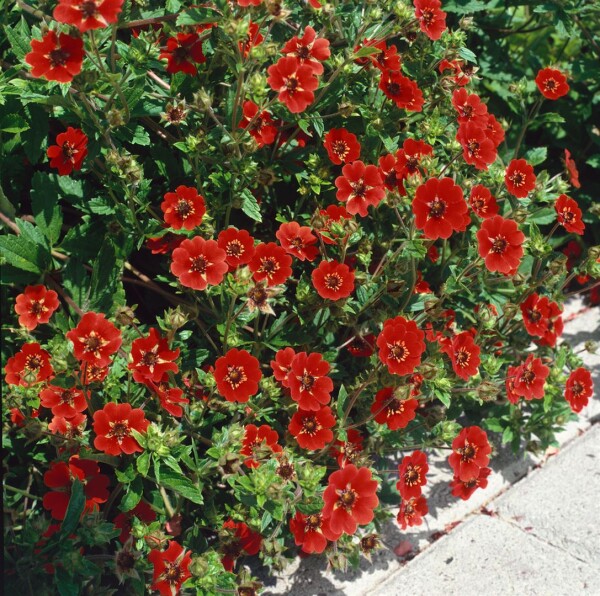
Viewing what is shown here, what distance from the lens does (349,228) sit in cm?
214

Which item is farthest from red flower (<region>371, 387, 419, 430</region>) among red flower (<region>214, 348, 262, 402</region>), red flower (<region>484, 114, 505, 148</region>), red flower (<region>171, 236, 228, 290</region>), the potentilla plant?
red flower (<region>484, 114, 505, 148</region>)

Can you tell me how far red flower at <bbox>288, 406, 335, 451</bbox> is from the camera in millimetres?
2098

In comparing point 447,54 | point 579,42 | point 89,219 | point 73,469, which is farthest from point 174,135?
point 579,42

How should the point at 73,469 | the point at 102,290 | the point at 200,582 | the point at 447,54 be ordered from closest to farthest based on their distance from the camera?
the point at 200,582 < the point at 73,469 < the point at 102,290 < the point at 447,54

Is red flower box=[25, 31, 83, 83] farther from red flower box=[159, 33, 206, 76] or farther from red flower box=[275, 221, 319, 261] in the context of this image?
red flower box=[275, 221, 319, 261]

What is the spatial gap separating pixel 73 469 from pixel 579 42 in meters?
3.07

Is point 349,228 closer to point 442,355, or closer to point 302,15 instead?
point 442,355

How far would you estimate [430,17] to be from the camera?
2219 mm

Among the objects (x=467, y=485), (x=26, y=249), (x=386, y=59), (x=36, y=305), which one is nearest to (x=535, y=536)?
(x=467, y=485)

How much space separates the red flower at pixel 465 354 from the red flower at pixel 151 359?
79cm

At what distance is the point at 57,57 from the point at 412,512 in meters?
1.55

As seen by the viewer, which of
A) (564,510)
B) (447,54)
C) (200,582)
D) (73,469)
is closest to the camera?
(200,582)

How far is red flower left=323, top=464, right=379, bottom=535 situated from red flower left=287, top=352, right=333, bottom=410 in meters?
0.19

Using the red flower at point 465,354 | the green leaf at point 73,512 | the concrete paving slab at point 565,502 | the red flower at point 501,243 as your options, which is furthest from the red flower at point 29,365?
the concrete paving slab at point 565,502
